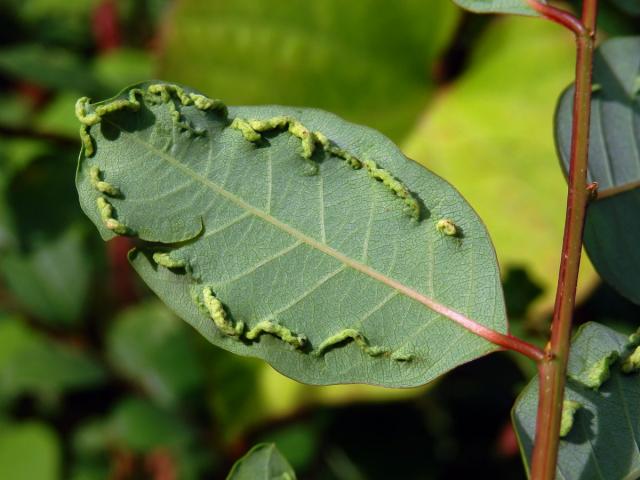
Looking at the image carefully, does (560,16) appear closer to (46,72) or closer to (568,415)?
(568,415)

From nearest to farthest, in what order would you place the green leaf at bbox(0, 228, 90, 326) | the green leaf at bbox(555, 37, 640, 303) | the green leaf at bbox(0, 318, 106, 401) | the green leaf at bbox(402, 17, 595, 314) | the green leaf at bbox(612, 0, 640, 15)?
the green leaf at bbox(555, 37, 640, 303) → the green leaf at bbox(612, 0, 640, 15) → the green leaf at bbox(402, 17, 595, 314) → the green leaf at bbox(0, 318, 106, 401) → the green leaf at bbox(0, 228, 90, 326)

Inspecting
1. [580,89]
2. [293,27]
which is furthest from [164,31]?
[580,89]

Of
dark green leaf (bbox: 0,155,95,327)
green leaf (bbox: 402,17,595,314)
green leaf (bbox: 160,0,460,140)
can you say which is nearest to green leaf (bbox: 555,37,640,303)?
green leaf (bbox: 402,17,595,314)

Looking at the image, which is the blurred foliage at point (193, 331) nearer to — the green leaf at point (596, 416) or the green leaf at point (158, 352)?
the green leaf at point (158, 352)

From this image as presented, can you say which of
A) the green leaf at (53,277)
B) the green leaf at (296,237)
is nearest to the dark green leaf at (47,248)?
the green leaf at (53,277)

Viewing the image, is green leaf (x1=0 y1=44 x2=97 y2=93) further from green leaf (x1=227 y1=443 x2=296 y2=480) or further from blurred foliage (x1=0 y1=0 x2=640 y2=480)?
green leaf (x1=227 y1=443 x2=296 y2=480)

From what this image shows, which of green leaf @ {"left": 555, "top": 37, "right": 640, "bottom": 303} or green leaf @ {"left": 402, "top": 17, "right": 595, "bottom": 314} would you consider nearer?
green leaf @ {"left": 555, "top": 37, "right": 640, "bottom": 303}

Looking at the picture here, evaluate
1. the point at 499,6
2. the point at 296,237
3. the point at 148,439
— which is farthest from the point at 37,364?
the point at 499,6
